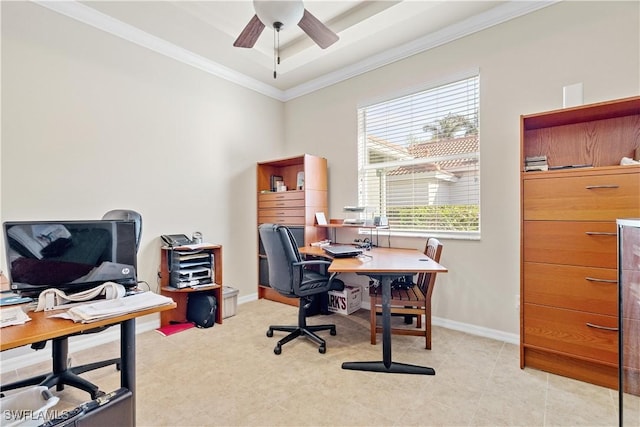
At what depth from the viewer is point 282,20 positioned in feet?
7.21

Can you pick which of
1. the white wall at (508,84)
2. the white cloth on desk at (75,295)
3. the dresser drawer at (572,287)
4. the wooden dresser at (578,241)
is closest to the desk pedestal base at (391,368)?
the wooden dresser at (578,241)

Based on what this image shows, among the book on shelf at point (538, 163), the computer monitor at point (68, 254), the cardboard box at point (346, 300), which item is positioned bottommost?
the cardboard box at point (346, 300)

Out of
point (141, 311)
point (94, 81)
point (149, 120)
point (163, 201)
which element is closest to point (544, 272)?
point (141, 311)

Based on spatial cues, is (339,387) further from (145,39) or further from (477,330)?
(145,39)

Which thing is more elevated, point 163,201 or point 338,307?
point 163,201

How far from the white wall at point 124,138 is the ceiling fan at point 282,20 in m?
1.20

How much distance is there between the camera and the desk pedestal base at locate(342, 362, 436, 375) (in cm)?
207

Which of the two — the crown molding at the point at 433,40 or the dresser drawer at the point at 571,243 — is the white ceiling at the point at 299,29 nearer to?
the crown molding at the point at 433,40

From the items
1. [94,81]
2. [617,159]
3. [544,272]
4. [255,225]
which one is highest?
[94,81]

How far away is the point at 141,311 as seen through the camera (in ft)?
4.14

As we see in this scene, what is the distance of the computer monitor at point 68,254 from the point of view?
1.29 metres

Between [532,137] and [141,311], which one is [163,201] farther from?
[532,137]

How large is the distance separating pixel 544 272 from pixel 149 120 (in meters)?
3.68

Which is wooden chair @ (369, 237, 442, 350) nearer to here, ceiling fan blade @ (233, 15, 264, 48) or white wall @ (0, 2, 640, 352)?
white wall @ (0, 2, 640, 352)
